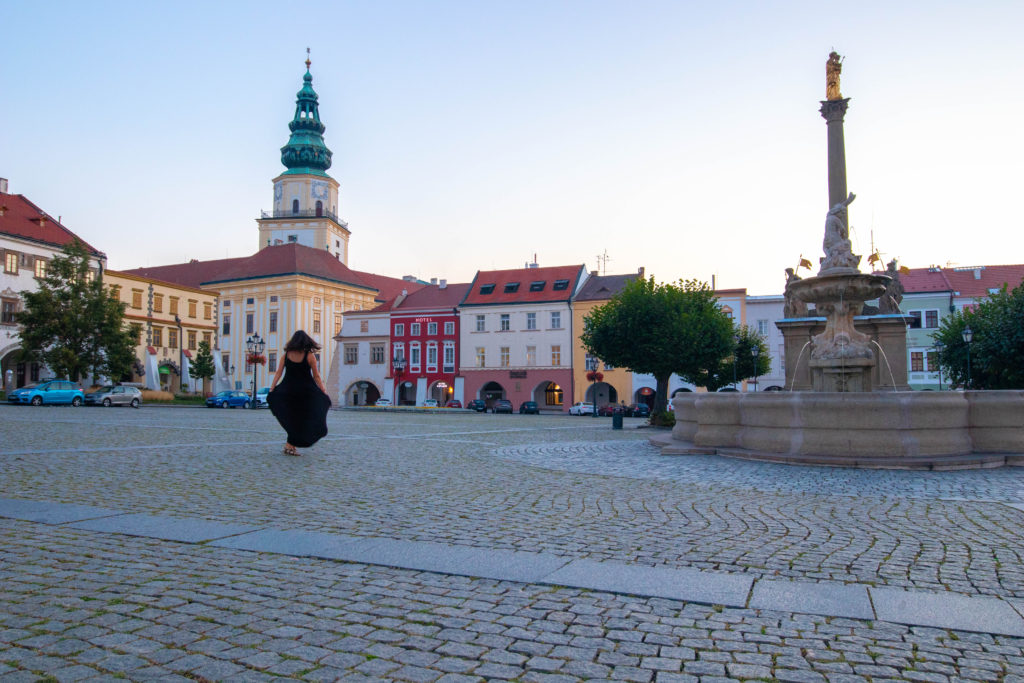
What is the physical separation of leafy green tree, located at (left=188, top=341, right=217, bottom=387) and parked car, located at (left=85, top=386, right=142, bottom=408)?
75.0 feet

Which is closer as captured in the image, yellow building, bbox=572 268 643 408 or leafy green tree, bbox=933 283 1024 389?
leafy green tree, bbox=933 283 1024 389

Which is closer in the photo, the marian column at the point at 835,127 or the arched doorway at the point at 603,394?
the marian column at the point at 835,127

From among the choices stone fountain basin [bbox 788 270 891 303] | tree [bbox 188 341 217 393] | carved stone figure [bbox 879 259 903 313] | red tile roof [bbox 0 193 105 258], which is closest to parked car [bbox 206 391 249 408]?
red tile roof [bbox 0 193 105 258]

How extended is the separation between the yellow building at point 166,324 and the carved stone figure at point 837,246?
179ft

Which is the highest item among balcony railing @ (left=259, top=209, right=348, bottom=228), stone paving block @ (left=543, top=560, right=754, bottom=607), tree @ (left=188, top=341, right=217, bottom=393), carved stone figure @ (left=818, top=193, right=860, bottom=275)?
balcony railing @ (left=259, top=209, right=348, bottom=228)

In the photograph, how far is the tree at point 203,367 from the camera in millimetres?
67438

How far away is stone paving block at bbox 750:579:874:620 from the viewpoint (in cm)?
406

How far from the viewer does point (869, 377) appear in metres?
16.5

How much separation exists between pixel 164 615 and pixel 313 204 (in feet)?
303

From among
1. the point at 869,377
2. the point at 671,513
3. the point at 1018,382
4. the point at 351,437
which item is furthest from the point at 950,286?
the point at 671,513

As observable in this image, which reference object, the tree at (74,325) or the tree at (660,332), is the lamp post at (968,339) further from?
the tree at (74,325)

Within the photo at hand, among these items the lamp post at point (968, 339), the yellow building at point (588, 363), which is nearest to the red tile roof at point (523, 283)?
the yellow building at point (588, 363)

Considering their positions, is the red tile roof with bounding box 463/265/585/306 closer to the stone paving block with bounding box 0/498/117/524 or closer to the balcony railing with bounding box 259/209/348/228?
the balcony railing with bounding box 259/209/348/228

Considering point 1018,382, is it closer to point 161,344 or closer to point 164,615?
point 164,615
